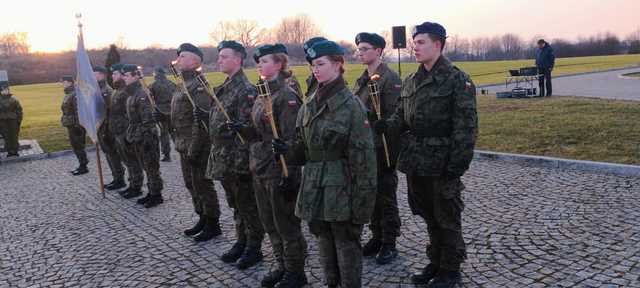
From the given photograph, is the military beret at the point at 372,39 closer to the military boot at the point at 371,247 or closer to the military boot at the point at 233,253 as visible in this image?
the military boot at the point at 371,247

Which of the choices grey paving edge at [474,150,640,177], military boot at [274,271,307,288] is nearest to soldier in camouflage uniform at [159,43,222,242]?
military boot at [274,271,307,288]

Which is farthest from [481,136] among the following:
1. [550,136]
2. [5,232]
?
[5,232]

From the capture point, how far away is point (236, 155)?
17.6ft

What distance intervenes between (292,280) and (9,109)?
1404cm

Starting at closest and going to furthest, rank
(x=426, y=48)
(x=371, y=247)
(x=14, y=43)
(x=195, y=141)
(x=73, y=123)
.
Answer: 1. (x=426, y=48)
2. (x=371, y=247)
3. (x=195, y=141)
4. (x=73, y=123)
5. (x=14, y=43)

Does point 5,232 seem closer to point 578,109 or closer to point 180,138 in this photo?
point 180,138

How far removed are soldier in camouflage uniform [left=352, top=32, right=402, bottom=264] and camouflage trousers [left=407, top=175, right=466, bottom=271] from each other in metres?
0.64

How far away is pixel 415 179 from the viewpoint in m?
4.69

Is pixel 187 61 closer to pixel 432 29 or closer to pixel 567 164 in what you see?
pixel 432 29

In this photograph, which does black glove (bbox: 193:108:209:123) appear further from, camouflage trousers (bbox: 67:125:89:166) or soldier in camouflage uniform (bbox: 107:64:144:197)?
camouflage trousers (bbox: 67:125:89:166)

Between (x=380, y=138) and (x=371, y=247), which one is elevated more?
(x=380, y=138)

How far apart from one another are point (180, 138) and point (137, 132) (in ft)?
7.55

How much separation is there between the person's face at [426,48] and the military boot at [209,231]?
3.65 m

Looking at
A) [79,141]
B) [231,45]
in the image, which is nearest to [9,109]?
[79,141]
